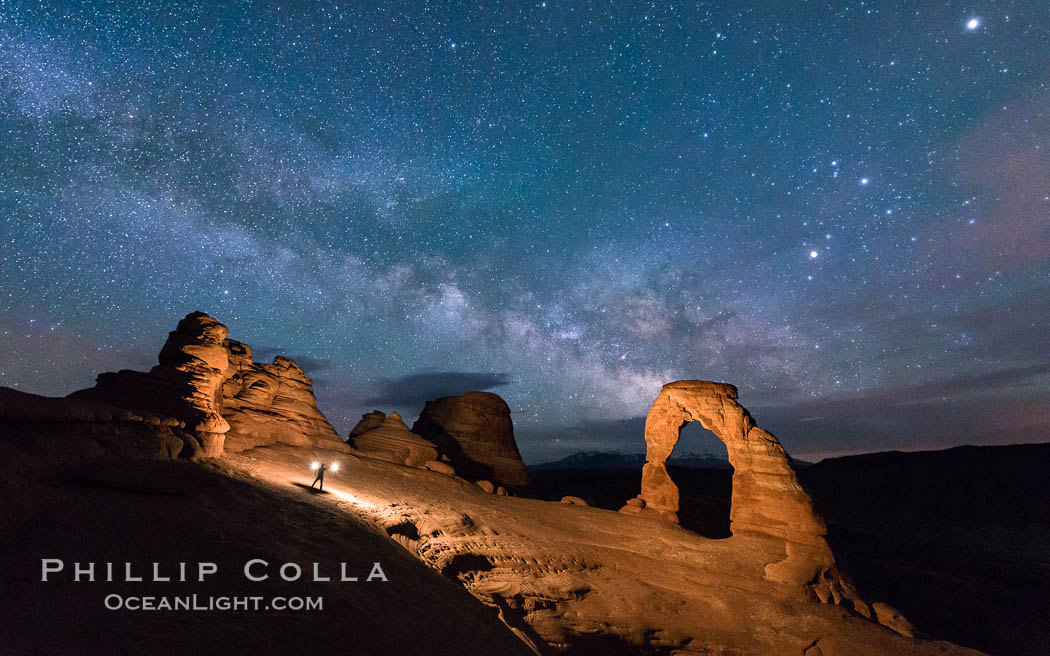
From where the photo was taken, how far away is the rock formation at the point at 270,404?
1817 centimetres

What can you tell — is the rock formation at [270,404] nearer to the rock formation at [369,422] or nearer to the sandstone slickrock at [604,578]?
the sandstone slickrock at [604,578]

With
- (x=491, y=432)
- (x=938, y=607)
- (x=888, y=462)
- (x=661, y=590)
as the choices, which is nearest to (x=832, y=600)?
(x=661, y=590)

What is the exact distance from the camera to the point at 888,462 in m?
58.6

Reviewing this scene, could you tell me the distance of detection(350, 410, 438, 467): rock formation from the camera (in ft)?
77.0

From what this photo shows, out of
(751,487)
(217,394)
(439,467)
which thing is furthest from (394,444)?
(751,487)

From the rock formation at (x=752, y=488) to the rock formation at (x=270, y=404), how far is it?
15.9m

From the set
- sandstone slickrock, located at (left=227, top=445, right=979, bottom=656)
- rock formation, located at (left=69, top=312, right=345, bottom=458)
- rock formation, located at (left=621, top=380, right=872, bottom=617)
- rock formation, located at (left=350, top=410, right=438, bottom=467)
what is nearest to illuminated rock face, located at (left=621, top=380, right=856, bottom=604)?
rock formation, located at (left=621, top=380, right=872, bottom=617)

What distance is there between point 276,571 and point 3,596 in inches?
86.7

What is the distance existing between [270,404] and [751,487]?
2162cm

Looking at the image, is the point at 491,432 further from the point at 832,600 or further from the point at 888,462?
the point at 888,462

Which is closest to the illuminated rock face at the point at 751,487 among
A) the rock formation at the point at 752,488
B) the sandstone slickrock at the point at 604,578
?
the rock formation at the point at 752,488

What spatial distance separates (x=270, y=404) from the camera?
68.0ft

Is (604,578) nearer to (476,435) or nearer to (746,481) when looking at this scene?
(746,481)

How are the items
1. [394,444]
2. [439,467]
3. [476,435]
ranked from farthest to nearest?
[476,435] → [394,444] → [439,467]
